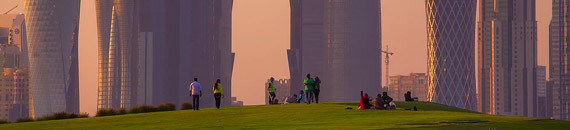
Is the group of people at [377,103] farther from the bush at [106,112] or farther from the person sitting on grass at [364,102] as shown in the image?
the bush at [106,112]

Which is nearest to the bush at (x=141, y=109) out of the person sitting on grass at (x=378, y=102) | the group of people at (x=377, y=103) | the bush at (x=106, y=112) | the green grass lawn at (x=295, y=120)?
the bush at (x=106, y=112)

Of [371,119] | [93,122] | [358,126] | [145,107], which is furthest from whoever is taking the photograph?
[145,107]

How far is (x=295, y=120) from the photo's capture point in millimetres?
80000

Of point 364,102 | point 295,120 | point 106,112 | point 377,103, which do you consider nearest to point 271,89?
point 106,112

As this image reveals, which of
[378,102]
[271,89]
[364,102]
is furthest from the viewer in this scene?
[271,89]

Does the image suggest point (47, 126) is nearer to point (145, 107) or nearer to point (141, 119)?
point (141, 119)

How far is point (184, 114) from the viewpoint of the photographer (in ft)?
299

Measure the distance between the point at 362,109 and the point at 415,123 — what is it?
57.4ft

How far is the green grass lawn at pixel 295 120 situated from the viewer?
73375 mm

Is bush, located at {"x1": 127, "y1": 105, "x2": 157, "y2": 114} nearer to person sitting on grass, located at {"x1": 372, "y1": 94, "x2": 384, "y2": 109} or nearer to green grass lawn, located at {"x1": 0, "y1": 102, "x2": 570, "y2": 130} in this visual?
green grass lawn, located at {"x1": 0, "y1": 102, "x2": 570, "y2": 130}

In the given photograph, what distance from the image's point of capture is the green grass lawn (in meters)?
73.4

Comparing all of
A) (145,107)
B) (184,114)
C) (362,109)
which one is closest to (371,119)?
(362,109)

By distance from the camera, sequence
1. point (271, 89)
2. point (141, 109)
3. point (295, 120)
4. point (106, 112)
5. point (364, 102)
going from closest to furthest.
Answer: point (295, 120), point (364, 102), point (106, 112), point (141, 109), point (271, 89)

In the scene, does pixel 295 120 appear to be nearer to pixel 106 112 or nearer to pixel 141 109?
pixel 106 112
